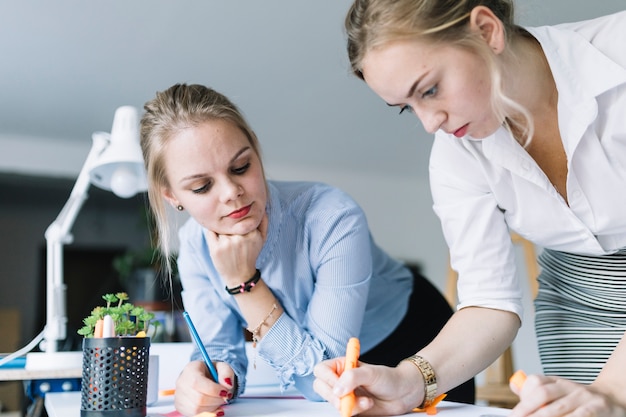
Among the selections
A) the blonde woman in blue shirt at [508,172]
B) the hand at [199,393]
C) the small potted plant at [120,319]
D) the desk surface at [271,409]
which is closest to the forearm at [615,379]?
the blonde woman in blue shirt at [508,172]

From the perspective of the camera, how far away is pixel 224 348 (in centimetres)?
125

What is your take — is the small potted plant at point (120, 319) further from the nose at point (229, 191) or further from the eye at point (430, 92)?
the eye at point (430, 92)

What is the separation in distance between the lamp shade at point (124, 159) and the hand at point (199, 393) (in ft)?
1.63

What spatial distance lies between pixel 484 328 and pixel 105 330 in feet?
1.89

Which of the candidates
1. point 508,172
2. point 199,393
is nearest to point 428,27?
point 508,172

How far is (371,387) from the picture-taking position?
2.97 feet

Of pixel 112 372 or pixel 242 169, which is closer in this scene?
pixel 112 372

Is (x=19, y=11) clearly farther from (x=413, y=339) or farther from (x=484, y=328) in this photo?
(x=484, y=328)

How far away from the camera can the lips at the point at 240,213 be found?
119 centimetres

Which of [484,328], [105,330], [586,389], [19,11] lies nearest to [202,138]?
[105,330]

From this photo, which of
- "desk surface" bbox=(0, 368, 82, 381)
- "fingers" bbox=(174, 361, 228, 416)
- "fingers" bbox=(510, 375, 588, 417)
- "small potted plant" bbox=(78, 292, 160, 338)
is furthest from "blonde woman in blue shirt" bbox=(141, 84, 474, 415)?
"fingers" bbox=(510, 375, 588, 417)

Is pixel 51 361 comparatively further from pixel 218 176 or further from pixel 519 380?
pixel 519 380

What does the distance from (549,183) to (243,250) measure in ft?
1.67

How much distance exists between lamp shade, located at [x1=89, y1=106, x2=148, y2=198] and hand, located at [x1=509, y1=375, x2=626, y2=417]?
36.9 inches
